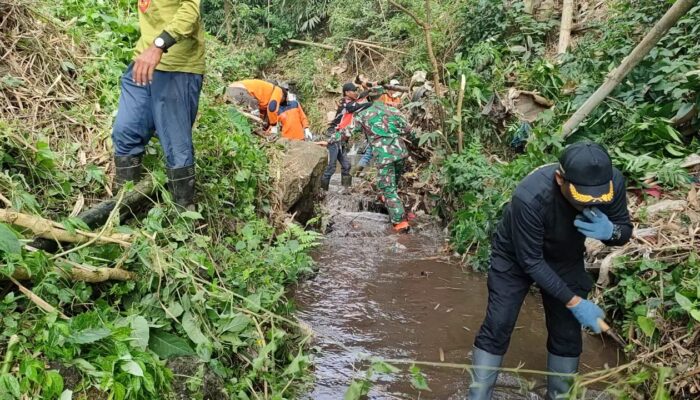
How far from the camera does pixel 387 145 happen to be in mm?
8055

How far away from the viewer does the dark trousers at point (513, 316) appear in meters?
3.23

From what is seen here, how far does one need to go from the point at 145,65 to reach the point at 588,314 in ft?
9.45

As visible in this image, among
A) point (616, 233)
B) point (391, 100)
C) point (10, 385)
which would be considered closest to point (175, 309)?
point (10, 385)

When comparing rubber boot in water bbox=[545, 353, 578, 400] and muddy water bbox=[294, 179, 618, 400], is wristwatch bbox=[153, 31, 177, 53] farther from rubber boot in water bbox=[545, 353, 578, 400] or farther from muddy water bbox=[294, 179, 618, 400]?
rubber boot in water bbox=[545, 353, 578, 400]

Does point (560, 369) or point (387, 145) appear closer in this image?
point (560, 369)

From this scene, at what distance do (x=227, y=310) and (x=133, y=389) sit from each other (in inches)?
34.3

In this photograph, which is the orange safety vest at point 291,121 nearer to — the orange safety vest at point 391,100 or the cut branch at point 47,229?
the orange safety vest at point 391,100

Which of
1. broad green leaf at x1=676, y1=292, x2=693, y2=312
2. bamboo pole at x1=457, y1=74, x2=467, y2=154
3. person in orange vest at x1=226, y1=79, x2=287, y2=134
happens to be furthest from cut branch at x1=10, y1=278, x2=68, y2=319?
person in orange vest at x1=226, y1=79, x2=287, y2=134

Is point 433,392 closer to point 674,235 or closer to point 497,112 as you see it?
point 674,235

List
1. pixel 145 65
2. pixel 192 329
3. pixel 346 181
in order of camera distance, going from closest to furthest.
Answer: pixel 192 329
pixel 145 65
pixel 346 181

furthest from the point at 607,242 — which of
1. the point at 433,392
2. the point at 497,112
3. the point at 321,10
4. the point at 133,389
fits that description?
the point at 321,10

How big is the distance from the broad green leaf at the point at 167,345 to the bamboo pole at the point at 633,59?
489 centimetres

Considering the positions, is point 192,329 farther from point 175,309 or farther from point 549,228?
point 549,228

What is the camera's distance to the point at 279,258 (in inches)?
163
